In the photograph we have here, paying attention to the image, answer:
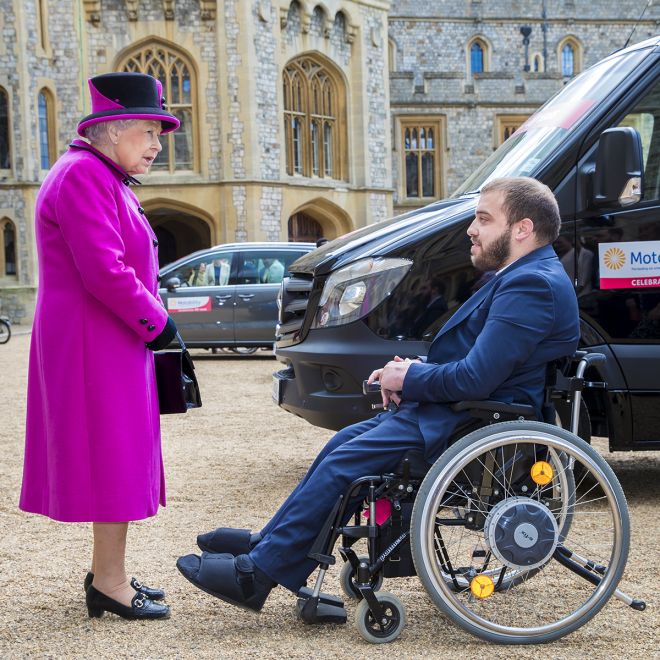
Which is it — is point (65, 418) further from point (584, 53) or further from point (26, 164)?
point (584, 53)

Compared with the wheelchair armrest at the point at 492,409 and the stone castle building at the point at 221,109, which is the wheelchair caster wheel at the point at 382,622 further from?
the stone castle building at the point at 221,109

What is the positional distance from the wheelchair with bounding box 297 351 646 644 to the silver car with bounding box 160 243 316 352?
11309 millimetres

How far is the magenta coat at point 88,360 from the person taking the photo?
11.0 ft

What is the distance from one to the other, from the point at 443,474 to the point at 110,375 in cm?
109

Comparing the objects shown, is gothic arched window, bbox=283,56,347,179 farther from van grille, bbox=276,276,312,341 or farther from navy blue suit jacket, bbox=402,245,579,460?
navy blue suit jacket, bbox=402,245,579,460

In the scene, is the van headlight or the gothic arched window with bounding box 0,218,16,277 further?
the gothic arched window with bounding box 0,218,16,277

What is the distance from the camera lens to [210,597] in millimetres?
3852

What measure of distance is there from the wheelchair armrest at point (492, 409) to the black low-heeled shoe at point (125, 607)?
1.19 meters

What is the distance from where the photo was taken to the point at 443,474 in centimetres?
320

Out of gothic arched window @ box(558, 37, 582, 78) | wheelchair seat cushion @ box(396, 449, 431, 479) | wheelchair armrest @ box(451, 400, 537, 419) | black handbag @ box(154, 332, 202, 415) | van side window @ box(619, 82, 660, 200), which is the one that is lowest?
wheelchair seat cushion @ box(396, 449, 431, 479)

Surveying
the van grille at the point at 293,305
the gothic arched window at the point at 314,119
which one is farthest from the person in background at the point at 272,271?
the gothic arched window at the point at 314,119

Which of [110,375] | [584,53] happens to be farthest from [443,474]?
[584,53]

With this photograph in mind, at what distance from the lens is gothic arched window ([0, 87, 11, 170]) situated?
2689cm

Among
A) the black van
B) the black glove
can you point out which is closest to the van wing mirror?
the black van
